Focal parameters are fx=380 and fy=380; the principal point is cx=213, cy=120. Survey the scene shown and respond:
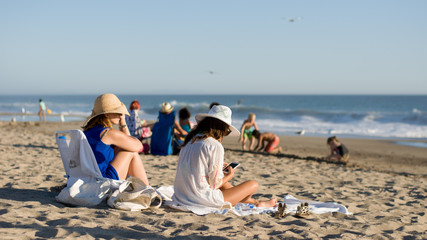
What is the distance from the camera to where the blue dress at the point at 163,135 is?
26.1ft

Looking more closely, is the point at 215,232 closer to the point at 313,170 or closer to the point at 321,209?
the point at 321,209

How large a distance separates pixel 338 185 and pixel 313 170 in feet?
4.74

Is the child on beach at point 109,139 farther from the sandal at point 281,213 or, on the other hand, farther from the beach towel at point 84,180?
the sandal at point 281,213

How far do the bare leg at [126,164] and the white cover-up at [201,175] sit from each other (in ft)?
1.96

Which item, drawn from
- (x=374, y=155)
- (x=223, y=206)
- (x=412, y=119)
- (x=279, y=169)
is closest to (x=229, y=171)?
(x=223, y=206)

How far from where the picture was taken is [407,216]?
4.11 meters

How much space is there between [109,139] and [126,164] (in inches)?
15.1

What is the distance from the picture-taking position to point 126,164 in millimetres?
3848

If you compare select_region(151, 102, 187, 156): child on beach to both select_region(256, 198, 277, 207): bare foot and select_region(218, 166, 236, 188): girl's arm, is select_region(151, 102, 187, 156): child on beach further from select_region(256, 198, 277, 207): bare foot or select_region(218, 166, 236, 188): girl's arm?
select_region(218, 166, 236, 188): girl's arm

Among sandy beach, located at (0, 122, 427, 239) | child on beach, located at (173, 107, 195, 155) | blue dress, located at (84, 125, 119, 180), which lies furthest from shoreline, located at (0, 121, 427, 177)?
blue dress, located at (84, 125, 119, 180)

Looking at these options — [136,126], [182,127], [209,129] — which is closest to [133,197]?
[209,129]

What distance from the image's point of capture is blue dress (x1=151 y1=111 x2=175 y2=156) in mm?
7965

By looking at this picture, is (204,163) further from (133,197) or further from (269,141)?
(269,141)

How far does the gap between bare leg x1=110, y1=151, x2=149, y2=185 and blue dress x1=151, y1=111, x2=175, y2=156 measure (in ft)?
12.9
